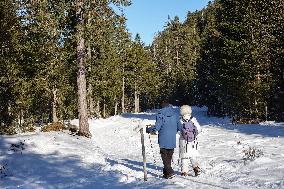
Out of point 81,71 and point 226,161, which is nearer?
point 226,161

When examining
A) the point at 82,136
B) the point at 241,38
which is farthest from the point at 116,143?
the point at 241,38

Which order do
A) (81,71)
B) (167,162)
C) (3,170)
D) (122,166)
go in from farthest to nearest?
(81,71)
(122,166)
(3,170)
(167,162)

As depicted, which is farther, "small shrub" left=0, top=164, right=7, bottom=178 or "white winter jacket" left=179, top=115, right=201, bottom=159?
"small shrub" left=0, top=164, right=7, bottom=178

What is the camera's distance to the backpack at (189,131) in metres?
12.5

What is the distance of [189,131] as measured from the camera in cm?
1257

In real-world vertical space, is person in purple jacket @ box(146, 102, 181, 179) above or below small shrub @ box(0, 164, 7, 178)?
above

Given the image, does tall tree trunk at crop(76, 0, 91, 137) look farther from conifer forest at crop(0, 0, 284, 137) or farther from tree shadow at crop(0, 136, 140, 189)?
tree shadow at crop(0, 136, 140, 189)

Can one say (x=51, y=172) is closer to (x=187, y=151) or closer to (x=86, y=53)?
(x=187, y=151)

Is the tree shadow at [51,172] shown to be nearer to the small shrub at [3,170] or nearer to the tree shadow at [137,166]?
the small shrub at [3,170]

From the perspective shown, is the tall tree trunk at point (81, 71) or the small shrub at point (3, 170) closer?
the small shrub at point (3, 170)

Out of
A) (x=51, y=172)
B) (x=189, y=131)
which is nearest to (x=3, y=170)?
(x=51, y=172)

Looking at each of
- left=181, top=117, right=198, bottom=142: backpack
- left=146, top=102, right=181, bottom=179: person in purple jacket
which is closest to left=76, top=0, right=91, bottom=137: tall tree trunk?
left=146, top=102, right=181, bottom=179: person in purple jacket

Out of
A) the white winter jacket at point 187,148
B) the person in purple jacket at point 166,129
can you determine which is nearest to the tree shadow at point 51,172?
the person in purple jacket at point 166,129

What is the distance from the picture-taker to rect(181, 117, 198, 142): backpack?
12.5 metres
